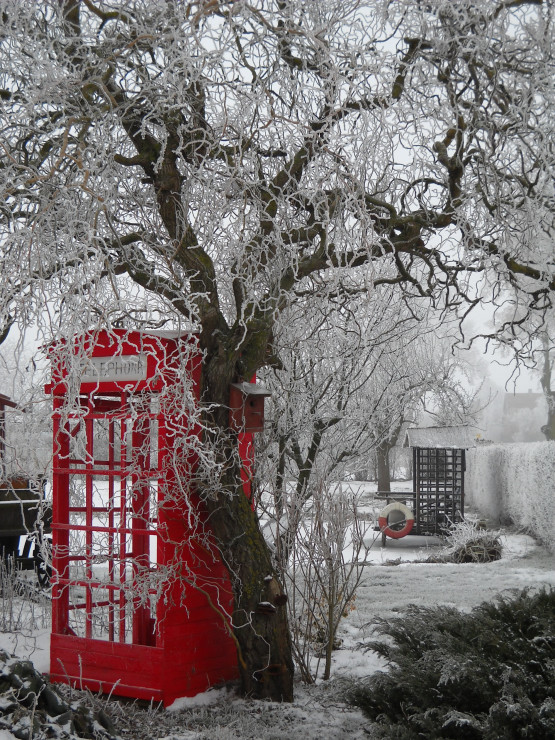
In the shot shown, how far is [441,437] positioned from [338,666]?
11.9 meters

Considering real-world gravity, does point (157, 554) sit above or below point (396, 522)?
above

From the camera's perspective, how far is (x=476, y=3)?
448cm

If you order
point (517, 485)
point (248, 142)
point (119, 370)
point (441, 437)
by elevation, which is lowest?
point (517, 485)

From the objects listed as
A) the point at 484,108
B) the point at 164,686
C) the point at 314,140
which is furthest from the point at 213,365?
the point at 484,108

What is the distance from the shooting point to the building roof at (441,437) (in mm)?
17062

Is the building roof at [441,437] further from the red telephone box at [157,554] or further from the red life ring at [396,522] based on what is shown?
the red telephone box at [157,554]

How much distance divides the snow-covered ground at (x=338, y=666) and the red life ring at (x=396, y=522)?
2866 millimetres

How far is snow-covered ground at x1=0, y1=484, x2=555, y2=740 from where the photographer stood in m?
4.38

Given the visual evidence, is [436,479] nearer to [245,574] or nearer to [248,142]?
[245,574]

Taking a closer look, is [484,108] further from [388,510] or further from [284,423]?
[388,510]

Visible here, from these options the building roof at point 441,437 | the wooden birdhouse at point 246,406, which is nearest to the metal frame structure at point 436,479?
the building roof at point 441,437

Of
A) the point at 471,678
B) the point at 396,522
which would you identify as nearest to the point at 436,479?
the point at 396,522

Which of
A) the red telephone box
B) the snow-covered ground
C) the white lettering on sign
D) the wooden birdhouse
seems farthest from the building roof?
the white lettering on sign

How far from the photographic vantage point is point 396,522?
50.0 feet
